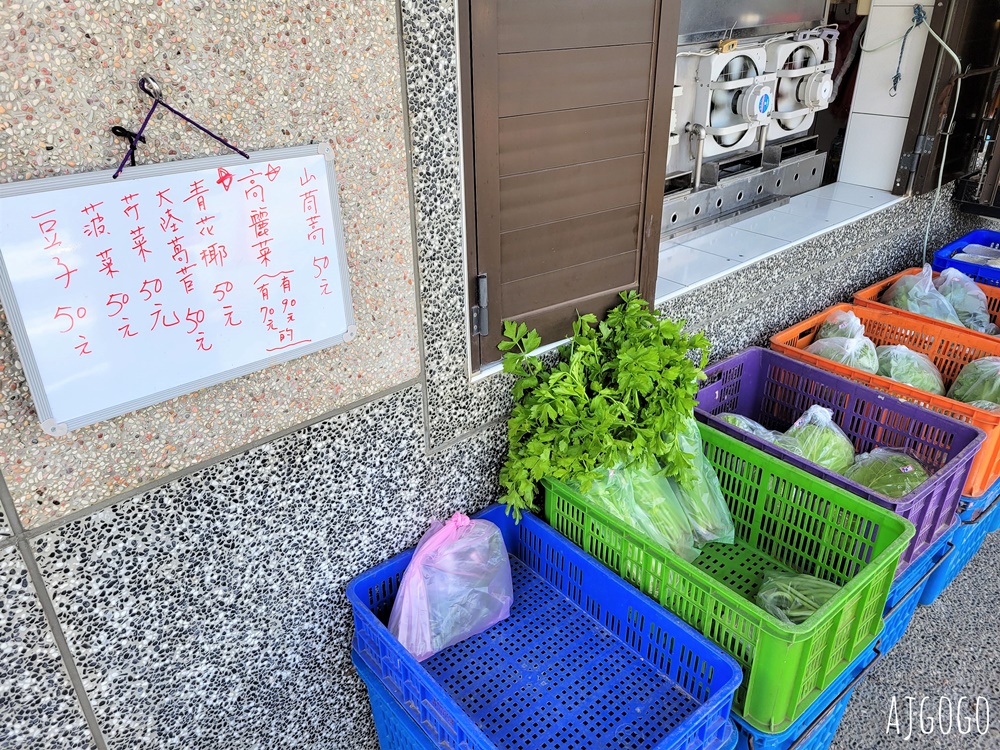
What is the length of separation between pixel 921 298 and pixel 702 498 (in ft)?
5.14

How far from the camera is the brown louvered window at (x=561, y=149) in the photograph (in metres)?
1.42

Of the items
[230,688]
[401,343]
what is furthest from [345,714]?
[401,343]

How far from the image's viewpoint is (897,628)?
Result: 190 centimetres

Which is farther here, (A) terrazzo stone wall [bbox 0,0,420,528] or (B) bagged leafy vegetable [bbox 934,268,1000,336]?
(B) bagged leafy vegetable [bbox 934,268,1000,336]

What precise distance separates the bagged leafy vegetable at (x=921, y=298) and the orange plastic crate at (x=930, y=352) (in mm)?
121

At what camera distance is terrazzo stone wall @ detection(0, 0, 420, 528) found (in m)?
0.97

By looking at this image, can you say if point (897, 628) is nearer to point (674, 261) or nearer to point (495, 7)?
point (674, 261)

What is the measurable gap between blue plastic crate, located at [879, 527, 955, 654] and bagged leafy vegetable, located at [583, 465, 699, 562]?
1.57ft

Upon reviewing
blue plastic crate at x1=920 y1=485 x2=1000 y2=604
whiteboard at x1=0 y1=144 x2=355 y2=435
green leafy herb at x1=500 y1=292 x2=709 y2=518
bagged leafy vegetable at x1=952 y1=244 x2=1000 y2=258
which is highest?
whiteboard at x1=0 y1=144 x2=355 y2=435

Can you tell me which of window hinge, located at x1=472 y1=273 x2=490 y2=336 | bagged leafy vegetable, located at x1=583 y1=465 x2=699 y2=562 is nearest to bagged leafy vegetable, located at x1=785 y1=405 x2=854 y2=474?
bagged leafy vegetable, located at x1=583 y1=465 x2=699 y2=562

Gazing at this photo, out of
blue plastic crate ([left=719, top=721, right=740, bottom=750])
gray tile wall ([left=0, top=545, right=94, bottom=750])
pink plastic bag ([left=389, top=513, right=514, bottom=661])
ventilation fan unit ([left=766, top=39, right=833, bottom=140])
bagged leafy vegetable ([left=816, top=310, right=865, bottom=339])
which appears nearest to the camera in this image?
gray tile wall ([left=0, top=545, right=94, bottom=750])

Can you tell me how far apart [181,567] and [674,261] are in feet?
5.85

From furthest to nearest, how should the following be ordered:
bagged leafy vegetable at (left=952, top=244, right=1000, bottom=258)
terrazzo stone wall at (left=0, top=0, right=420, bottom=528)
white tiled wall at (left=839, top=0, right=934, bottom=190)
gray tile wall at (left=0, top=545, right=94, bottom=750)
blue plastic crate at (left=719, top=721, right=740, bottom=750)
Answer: bagged leafy vegetable at (left=952, top=244, right=1000, bottom=258)
white tiled wall at (left=839, top=0, right=934, bottom=190)
blue plastic crate at (left=719, top=721, right=740, bottom=750)
gray tile wall at (left=0, top=545, right=94, bottom=750)
terrazzo stone wall at (left=0, top=0, right=420, bottom=528)

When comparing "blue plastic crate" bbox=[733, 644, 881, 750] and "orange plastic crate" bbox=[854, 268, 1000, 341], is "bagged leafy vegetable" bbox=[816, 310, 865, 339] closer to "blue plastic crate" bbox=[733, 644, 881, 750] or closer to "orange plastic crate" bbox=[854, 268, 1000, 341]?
"orange plastic crate" bbox=[854, 268, 1000, 341]
